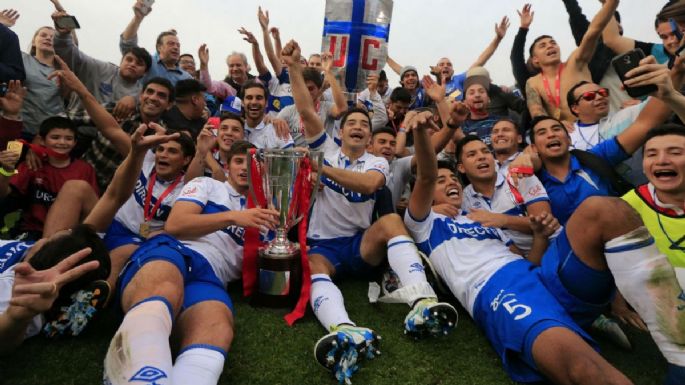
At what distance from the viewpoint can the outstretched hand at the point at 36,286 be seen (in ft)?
5.18

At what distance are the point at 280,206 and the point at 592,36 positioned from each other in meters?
3.56

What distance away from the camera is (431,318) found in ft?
7.87

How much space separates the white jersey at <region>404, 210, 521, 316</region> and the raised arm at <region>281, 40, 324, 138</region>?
46.2 inches

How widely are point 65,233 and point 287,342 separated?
1341mm

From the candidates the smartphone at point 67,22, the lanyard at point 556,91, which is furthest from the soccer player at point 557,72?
the smartphone at point 67,22

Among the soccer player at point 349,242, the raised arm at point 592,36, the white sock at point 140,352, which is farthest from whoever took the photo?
the raised arm at point 592,36

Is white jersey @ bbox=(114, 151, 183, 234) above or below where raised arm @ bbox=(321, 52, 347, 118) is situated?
below

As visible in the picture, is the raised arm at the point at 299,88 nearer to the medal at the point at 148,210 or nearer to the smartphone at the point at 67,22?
the medal at the point at 148,210

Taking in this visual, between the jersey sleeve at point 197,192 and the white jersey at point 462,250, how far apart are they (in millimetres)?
1424

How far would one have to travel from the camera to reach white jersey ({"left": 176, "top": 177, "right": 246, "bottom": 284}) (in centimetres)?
279

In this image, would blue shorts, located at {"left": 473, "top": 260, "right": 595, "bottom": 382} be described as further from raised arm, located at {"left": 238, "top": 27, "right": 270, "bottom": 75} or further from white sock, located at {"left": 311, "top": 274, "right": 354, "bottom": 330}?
raised arm, located at {"left": 238, "top": 27, "right": 270, "bottom": 75}

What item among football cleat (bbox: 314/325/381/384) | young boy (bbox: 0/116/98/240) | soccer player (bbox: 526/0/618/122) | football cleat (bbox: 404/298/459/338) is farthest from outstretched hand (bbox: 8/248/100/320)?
soccer player (bbox: 526/0/618/122)

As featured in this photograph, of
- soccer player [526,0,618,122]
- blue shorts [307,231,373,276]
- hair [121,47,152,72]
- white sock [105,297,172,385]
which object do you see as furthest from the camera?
hair [121,47,152,72]

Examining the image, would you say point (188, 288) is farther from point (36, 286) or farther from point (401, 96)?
point (401, 96)
